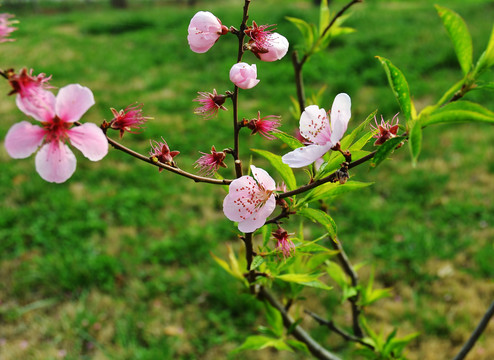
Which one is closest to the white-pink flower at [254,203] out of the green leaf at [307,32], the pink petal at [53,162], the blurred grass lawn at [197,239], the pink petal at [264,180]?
the pink petal at [264,180]

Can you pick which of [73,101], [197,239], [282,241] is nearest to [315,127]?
[282,241]

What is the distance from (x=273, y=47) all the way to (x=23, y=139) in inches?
14.0

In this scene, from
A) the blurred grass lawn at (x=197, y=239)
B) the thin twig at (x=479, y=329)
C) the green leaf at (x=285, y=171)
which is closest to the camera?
the green leaf at (x=285, y=171)

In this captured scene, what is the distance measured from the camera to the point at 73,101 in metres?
0.52

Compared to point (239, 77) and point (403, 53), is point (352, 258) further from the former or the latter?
point (403, 53)

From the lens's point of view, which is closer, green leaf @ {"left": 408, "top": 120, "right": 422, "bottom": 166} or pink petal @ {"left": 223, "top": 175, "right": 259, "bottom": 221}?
green leaf @ {"left": 408, "top": 120, "right": 422, "bottom": 166}

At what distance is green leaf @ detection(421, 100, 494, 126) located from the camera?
0.50m

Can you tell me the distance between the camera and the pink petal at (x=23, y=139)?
52 cm

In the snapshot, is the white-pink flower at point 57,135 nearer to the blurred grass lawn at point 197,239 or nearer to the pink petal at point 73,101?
the pink petal at point 73,101

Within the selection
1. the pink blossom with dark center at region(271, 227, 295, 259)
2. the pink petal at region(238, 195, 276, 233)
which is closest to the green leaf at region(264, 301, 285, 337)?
the pink blossom with dark center at region(271, 227, 295, 259)

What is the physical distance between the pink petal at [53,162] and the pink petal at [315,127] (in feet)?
1.02

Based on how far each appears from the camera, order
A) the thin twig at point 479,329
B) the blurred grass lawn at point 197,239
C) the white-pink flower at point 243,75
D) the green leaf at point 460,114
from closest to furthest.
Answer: the green leaf at point 460,114, the white-pink flower at point 243,75, the thin twig at point 479,329, the blurred grass lawn at point 197,239

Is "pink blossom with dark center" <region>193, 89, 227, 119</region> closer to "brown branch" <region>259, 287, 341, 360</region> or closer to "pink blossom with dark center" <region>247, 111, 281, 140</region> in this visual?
"pink blossom with dark center" <region>247, 111, 281, 140</region>

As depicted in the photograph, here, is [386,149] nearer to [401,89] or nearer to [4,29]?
[401,89]
